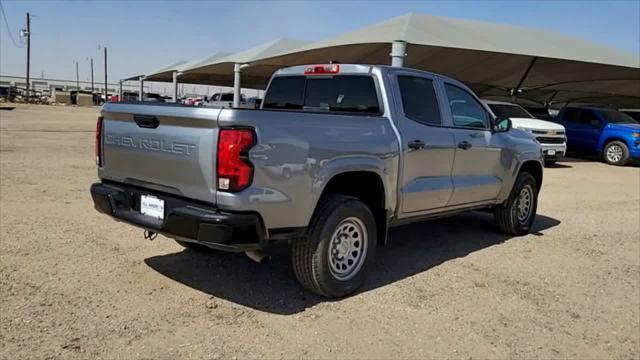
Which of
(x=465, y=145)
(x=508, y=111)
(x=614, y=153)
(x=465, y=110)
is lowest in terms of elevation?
(x=614, y=153)

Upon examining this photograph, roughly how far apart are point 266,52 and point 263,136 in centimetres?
1936

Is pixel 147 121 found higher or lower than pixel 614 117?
lower

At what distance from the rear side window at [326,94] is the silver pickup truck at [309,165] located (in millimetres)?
12

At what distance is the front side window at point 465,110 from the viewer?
5.76m

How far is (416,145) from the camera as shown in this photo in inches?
197

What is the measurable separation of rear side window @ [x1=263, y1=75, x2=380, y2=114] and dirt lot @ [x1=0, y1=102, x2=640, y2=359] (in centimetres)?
157

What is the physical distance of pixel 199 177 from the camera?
3682mm

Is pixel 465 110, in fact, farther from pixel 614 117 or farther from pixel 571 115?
pixel 571 115

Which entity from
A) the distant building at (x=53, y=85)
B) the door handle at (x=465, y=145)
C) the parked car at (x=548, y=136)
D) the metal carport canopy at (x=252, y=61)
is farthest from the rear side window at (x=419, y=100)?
the distant building at (x=53, y=85)

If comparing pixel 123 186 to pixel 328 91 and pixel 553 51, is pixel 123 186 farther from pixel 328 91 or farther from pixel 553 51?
pixel 553 51

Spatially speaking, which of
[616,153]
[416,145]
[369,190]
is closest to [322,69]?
[416,145]

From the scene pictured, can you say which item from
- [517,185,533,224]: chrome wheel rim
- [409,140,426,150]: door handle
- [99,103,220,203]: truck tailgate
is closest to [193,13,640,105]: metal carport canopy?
[517,185,533,224]: chrome wheel rim

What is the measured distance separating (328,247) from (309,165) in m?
0.70

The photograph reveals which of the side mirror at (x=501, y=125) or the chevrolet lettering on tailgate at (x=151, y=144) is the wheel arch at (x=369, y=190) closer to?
the chevrolet lettering on tailgate at (x=151, y=144)
